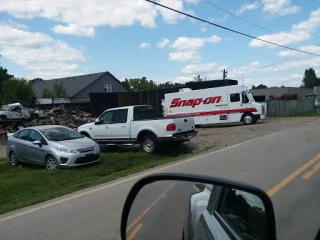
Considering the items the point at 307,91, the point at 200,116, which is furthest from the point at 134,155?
the point at 307,91

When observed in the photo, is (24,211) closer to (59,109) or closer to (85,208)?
(85,208)

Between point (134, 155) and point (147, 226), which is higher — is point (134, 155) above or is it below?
below

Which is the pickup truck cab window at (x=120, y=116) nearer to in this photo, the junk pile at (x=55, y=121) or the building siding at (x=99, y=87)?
the junk pile at (x=55, y=121)

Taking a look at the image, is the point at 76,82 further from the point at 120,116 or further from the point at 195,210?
the point at 195,210

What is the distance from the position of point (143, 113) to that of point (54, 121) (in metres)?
13.6

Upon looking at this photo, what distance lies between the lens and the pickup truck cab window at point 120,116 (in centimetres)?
1455

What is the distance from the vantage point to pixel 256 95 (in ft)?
275

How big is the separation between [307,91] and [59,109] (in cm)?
8485

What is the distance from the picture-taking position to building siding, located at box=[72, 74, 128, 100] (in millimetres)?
60328

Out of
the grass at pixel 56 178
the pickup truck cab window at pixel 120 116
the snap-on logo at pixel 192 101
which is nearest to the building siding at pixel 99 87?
the snap-on logo at pixel 192 101

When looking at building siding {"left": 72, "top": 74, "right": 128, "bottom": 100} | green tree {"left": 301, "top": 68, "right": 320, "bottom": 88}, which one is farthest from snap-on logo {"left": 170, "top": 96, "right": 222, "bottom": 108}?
green tree {"left": 301, "top": 68, "right": 320, "bottom": 88}

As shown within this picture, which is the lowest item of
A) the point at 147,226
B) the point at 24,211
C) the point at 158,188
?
the point at 24,211

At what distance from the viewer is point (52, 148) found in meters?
11.5

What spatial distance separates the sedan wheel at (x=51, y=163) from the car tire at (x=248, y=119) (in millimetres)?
18159
